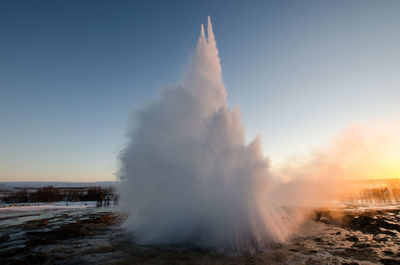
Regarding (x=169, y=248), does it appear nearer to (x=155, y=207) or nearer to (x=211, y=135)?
(x=155, y=207)

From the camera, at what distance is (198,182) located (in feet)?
47.9

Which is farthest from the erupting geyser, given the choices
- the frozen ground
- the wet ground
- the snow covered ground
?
the snow covered ground

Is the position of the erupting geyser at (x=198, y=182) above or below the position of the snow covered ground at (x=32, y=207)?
above

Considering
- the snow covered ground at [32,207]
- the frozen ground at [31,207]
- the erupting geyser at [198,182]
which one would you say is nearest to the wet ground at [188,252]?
the erupting geyser at [198,182]

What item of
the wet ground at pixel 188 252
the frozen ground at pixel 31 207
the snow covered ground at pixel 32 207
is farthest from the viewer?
the snow covered ground at pixel 32 207

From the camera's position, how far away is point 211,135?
635 inches

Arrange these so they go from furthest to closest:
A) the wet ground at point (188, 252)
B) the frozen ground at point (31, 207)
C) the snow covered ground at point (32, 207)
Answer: the snow covered ground at point (32, 207) < the frozen ground at point (31, 207) < the wet ground at point (188, 252)

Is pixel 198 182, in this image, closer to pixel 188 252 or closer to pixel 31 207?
pixel 188 252

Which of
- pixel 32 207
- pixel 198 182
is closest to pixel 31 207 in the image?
pixel 32 207

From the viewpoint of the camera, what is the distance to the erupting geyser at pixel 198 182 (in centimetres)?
1357

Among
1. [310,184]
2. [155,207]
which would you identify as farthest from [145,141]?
[310,184]

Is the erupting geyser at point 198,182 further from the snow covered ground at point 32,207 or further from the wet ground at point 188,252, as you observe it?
the snow covered ground at point 32,207

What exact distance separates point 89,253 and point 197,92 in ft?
49.5

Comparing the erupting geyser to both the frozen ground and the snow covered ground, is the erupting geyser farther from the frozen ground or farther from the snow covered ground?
the snow covered ground
